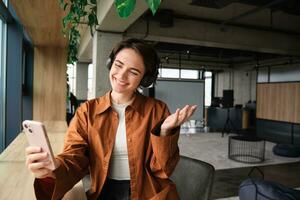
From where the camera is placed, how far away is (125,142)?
109 cm

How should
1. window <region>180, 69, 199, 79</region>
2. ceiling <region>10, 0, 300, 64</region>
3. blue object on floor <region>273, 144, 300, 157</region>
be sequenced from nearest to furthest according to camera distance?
ceiling <region>10, 0, 300, 64</region>, blue object on floor <region>273, 144, 300, 157</region>, window <region>180, 69, 199, 79</region>

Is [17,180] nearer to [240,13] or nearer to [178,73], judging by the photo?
[240,13]

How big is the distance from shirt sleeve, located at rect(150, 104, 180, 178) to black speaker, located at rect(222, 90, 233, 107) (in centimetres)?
964

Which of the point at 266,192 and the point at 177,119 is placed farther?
the point at 266,192

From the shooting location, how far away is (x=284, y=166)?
18.1ft

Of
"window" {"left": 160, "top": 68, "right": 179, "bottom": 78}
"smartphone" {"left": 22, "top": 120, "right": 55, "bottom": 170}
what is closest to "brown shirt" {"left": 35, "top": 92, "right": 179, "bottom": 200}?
"smartphone" {"left": 22, "top": 120, "right": 55, "bottom": 170}

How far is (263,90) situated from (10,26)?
780 cm

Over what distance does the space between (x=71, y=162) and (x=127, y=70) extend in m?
0.42

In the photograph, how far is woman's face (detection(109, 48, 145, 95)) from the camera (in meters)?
1.07

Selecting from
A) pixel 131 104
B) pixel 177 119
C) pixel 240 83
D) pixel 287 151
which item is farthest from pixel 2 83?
pixel 240 83

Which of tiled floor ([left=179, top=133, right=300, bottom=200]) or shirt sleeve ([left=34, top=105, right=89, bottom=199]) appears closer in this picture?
shirt sleeve ([left=34, top=105, right=89, bottom=199])

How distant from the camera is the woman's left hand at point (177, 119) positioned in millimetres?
938

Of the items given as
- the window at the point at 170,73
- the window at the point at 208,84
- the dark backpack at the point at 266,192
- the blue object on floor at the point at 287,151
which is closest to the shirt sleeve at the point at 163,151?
the dark backpack at the point at 266,192

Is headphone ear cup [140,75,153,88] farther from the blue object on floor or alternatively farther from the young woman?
the blue object on floor
